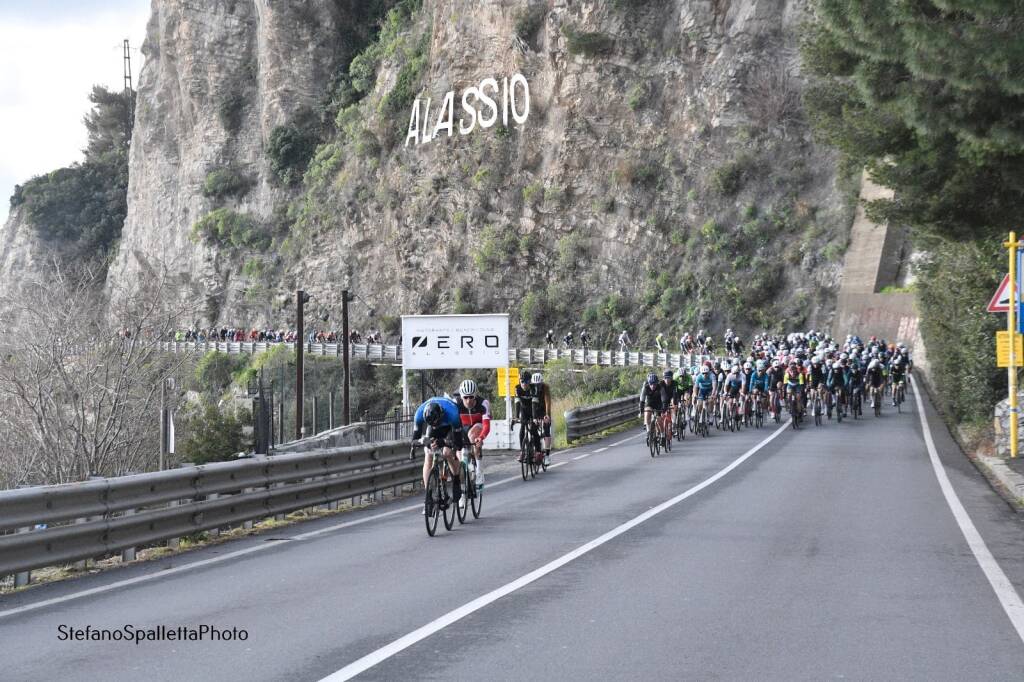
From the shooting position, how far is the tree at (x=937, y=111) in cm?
1260

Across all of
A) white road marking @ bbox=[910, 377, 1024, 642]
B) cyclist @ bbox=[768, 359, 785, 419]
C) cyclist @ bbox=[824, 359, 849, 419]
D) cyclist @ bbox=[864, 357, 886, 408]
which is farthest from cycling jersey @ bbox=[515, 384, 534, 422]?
cyclist @ bbox=[864, 357, 886, 408]

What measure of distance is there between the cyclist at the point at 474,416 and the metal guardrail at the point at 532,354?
30.8m

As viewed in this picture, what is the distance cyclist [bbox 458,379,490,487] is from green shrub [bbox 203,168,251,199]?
84642mm

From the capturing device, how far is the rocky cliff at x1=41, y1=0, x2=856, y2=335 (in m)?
65.8

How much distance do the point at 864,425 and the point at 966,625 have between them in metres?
24.7

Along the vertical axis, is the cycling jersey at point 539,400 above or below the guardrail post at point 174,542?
above

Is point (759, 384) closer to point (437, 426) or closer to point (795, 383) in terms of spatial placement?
point (795, 383)

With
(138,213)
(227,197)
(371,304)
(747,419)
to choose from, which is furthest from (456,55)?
(747,419)

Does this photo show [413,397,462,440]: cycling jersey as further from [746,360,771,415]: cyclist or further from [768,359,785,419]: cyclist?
[768,359,785,419]: cyclist

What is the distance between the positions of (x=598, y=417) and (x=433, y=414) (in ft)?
66.9

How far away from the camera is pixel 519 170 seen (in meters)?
75.1

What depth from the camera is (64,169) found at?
121438 millimetres

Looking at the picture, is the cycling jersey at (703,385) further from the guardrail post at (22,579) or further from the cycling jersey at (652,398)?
the guardrail post at (22,579)

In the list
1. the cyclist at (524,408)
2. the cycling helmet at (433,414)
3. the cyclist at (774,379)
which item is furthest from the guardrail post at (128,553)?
the cyclist at (774,379)
